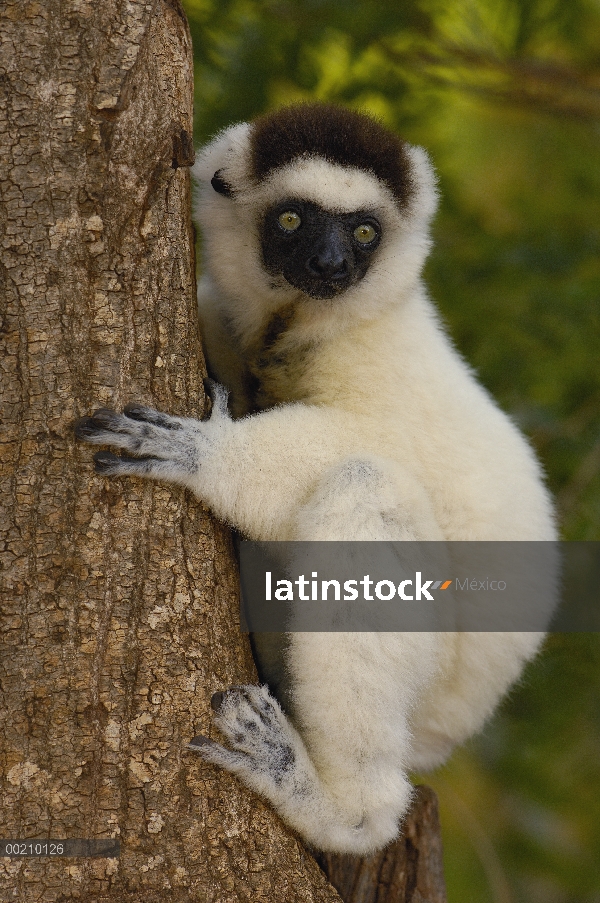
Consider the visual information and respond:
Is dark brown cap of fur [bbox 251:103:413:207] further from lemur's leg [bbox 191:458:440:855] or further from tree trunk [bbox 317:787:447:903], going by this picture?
tree trunk [bbox 317:787:447:903]

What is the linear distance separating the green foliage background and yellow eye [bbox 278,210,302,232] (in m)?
1.69

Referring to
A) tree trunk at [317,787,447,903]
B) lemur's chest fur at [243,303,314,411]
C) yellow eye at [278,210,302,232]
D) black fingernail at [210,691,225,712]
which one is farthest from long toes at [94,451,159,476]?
tree trunk at [317,787,447,903]

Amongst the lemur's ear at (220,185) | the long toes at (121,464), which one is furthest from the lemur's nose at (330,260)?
the long toes at (121,464)

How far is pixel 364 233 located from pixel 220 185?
0.73 m

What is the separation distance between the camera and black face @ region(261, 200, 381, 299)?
397 centimetres

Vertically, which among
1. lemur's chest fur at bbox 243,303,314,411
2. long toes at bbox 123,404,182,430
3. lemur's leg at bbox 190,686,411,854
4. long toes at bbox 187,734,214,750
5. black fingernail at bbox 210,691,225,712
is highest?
long toes at bbox 123,404,182,430

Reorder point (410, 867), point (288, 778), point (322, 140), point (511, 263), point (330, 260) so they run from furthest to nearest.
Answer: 1. point (511, 263)
2. point (410, 867)
3. point (322, 140)
4. point (330, 260)
5. point (288, 778)

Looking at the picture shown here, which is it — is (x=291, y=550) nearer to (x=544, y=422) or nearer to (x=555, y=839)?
(x=544, y=422)

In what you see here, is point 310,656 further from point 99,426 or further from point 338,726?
point 99,426

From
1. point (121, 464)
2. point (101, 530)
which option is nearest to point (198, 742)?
point (101, 530)

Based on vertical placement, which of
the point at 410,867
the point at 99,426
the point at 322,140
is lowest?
the point at 410,867

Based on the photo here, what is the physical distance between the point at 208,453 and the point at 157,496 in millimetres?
289

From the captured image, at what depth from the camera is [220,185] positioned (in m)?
4.21

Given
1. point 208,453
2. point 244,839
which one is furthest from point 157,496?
point 244,839
